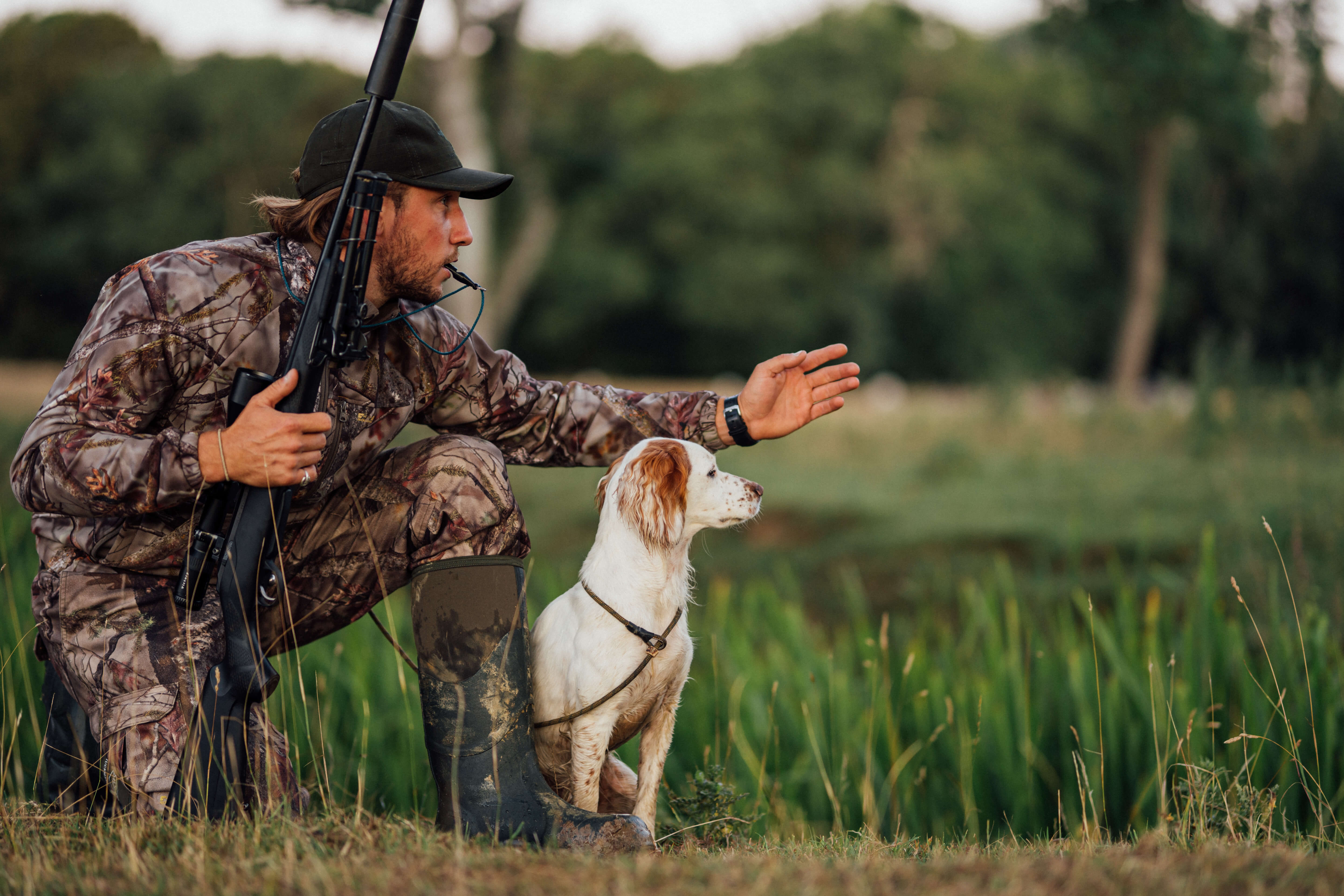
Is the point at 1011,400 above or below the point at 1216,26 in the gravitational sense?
below

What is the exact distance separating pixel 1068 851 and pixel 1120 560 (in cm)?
517

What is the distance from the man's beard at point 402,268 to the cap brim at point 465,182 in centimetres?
13

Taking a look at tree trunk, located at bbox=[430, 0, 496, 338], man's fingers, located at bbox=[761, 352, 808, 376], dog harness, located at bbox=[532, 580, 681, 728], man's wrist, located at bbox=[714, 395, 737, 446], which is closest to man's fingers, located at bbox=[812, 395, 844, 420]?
man's fingers, located at bbox=[761, 352, 808, 376]

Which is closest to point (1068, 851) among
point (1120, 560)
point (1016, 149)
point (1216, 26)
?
point (1120, 560)

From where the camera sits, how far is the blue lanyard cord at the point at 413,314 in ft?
8.77

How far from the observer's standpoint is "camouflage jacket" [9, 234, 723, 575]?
7.80 feet

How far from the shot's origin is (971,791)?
359cm

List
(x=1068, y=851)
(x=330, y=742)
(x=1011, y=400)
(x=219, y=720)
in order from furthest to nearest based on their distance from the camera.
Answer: (x=1011, y=400)
(x=330, y=742)
(x=219, y=720)
(x=1068, y=851)

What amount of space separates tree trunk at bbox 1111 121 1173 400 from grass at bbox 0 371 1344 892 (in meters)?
17.3

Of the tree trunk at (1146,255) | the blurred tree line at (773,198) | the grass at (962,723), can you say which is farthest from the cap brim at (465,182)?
the tree trunk at (1146,255)

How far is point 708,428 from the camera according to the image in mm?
3092

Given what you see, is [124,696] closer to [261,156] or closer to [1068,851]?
[1068,851]

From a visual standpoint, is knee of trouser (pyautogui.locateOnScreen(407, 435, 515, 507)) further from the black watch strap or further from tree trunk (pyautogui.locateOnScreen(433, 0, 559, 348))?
tree trunk (pyautogui.locateOnScreen(433, 0, 559, 348))

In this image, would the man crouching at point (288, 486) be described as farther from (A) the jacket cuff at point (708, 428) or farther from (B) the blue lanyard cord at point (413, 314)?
(A) the jacket cuff at point (708, 428)
